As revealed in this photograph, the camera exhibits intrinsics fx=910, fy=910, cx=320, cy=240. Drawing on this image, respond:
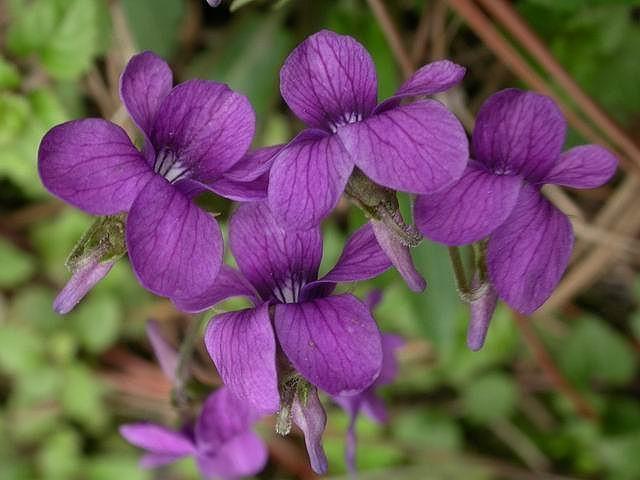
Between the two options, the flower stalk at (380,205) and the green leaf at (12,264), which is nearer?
the flower stalk at (380,205)

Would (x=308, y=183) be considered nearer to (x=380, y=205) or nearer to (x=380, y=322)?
(x=380, y=205)

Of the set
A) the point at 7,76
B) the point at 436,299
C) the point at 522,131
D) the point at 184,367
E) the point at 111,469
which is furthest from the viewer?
the point at 111,469

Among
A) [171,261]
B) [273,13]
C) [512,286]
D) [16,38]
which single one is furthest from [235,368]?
[273,13]

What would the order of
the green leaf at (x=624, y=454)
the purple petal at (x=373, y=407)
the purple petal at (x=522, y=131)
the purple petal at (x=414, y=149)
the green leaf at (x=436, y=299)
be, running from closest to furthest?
the purple petal at (x=414, y=149), the purple petal at (x=522, y=131), the purple petal at (x=373, y=407), the green leaf at (x=436, y=299), the green leaf at (x=624, y=454)

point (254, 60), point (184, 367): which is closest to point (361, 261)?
point (184, 367)

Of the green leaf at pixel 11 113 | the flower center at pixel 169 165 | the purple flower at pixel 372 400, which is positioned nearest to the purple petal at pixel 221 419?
the purple flower at pixel 372 400

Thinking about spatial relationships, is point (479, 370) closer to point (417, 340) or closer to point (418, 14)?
point (417, 340)

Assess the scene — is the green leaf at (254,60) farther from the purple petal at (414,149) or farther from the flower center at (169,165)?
the purple petal at (414,149)
